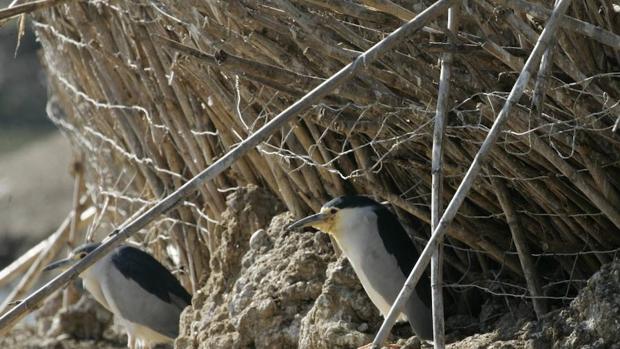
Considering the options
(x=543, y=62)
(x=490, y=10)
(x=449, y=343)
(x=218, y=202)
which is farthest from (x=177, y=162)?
(x=543, y=62)

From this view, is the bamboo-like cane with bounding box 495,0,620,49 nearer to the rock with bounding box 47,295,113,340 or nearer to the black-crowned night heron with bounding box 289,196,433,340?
the black-crowned night heron with bounding box 289,196,433,340

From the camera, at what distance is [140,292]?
602 cm

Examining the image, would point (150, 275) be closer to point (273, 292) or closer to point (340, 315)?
point (273, 292)

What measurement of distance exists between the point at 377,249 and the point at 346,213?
6.8 inches

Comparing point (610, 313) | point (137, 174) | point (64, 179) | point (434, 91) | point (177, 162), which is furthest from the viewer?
point (64, 179)

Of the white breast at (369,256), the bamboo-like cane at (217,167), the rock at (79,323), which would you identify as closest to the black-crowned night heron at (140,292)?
the rock at (79,323)

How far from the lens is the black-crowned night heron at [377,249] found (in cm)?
450

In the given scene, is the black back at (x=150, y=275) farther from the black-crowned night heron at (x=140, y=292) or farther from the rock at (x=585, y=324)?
the rock at (x=585, y=324)

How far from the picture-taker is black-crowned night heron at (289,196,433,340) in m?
4.50

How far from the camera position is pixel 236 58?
150 inches

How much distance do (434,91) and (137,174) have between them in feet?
8.00

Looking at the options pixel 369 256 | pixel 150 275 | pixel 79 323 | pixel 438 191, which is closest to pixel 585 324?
pixel 438 191

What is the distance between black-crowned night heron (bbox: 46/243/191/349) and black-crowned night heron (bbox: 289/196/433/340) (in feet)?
4.73

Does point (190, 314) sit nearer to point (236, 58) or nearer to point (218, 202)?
point (218, 202)
